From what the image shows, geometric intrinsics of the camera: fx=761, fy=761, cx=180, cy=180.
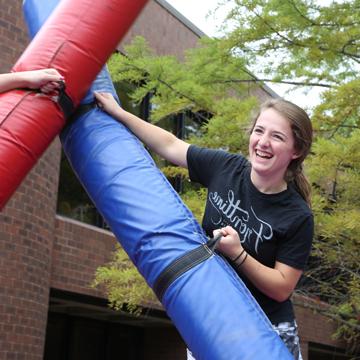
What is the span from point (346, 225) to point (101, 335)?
7053mm

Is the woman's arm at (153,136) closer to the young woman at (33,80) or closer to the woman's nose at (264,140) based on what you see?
the young woman at (33,80)

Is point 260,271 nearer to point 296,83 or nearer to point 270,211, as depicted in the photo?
point 270,211

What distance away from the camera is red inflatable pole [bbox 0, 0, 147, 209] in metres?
3.49

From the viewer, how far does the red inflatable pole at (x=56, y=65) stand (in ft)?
11.5

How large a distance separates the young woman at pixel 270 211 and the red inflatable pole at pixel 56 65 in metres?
0.81

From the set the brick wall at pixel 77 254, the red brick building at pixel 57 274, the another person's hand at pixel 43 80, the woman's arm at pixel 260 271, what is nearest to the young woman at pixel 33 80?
the another person's hand at pixel 43 80

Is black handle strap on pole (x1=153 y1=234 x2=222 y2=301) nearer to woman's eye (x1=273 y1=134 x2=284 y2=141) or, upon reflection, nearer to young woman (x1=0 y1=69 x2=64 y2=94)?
woman's eye (x1=273 y1=134 x2=284 y2=141)

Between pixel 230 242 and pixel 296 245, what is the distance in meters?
0.31

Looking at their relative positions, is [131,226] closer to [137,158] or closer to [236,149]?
[137,158]

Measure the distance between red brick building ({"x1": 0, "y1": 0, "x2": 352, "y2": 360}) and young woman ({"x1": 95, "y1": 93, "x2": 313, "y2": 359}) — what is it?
4.98 metres

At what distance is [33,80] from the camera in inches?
141

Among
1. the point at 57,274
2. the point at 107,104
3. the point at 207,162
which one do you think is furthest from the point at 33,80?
the point at 57,274

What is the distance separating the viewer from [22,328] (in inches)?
324

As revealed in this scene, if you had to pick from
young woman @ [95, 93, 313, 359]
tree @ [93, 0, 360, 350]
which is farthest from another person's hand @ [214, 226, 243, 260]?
tree @ [93, 0, 360, 350]
